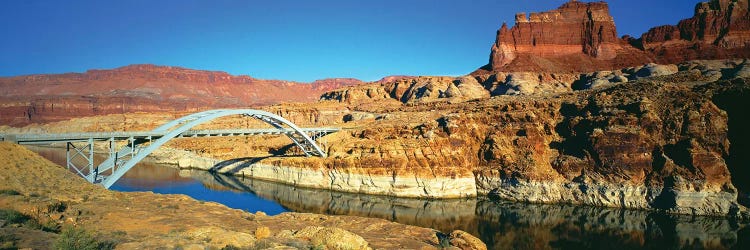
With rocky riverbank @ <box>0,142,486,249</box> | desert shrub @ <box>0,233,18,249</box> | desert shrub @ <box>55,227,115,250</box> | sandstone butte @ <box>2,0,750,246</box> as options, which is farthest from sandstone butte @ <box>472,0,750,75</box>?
desert shrub @ <box>0,233,18,249</box>

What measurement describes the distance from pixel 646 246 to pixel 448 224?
39.4 feet

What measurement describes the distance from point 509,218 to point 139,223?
2533 centimetres

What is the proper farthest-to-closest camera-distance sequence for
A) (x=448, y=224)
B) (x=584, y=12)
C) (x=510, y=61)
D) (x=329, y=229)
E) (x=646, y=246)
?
(x=584, y=12), (x=510, y=61), (x=448, y=224), (x=646, y=246), (x=329, y=229)

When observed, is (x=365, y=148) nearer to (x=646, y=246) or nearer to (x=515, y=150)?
(x=515, y=150)

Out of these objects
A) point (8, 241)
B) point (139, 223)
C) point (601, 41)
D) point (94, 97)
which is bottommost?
point (139, 223)

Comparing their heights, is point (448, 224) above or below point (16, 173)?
below

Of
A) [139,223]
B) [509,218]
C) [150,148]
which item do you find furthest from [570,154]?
[139,223]

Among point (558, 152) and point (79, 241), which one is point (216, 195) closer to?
point (79, 241)

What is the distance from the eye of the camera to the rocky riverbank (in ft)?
34.1

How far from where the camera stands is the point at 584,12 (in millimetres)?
103000

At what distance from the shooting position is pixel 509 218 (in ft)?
100

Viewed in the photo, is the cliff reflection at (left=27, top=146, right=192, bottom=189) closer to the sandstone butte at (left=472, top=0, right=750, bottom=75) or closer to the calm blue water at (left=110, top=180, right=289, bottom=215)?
the calm blue water at (left=110, top=180, right=289, bottom=215)

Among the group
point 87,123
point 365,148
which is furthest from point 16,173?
point 87,123

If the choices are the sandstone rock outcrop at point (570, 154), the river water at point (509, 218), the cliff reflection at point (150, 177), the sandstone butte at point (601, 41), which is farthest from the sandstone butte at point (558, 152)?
the sandstone butte at point (601, 41)
